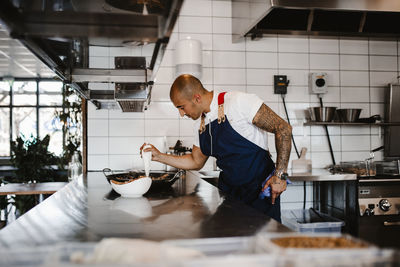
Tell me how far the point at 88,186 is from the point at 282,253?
1884 millimetres

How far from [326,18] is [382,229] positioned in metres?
1.83

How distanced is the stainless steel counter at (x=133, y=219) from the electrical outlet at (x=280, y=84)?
2.05 meters

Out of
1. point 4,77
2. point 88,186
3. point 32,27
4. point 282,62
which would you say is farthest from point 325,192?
point 4,77

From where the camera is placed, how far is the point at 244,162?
7.50 ft

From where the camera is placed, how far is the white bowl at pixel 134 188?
1.86 meters

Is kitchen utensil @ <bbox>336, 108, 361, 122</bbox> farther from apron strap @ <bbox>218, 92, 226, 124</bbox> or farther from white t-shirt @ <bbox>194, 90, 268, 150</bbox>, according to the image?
apron strap @ <bbox>218, 92, 226, 124</bbox>

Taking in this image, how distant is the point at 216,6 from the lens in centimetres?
373

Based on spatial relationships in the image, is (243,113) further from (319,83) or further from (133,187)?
(319,83)

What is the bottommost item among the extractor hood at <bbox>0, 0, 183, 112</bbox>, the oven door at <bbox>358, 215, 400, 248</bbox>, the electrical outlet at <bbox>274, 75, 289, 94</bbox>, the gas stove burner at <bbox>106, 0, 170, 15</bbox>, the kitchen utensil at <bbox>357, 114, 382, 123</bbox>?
the oven door at <bbox>358, 215, 400, 248</bbox>

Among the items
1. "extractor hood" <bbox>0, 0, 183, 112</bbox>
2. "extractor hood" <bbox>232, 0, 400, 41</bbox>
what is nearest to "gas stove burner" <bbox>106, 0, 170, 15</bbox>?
"extractor hood" <bbox>0, 0, 183, 112</bbox>

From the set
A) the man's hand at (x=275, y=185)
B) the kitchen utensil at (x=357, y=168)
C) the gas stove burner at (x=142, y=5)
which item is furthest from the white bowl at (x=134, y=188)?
the kitchen utensil at (x=357, y=168)

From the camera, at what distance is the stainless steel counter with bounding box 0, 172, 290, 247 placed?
109 centimetres

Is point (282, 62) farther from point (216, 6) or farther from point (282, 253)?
point (282, 253)

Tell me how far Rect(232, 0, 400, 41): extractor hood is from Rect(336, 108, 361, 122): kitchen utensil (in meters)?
0.73
